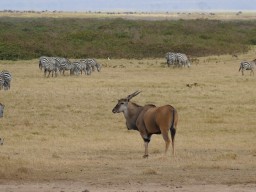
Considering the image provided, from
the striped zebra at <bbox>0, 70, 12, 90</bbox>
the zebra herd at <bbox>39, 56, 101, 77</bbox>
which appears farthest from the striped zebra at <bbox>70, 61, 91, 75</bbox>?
the striped zebra at <bbox>0, 70, 12, 90</bbox>

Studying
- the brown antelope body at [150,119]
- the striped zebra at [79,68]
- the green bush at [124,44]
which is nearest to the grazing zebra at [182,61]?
the striped zebra at [79,68]

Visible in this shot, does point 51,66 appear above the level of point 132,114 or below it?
below

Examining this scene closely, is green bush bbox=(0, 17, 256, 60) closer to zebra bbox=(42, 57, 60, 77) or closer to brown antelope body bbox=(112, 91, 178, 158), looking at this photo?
zebra bbox=(42, 57, 60, 77)

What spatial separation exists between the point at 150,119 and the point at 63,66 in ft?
77.0

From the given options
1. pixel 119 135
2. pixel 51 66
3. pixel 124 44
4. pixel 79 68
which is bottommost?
pixel 124 44

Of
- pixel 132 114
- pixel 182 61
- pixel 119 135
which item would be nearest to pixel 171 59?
pixel 182 61

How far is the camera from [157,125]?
1559 centimetres

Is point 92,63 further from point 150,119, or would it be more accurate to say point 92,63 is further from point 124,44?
point 150,119

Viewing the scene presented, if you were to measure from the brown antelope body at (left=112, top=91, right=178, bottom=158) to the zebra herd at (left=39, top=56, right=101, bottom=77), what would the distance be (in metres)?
21.3

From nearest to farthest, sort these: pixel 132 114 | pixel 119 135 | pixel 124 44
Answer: pixel 132 114, pixel 119 135, pixel 124 44

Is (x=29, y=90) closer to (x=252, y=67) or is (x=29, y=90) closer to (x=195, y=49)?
(x=252, y=67)

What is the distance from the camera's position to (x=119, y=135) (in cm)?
2000

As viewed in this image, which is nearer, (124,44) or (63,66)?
(63,66)

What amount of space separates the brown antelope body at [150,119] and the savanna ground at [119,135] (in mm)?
470
